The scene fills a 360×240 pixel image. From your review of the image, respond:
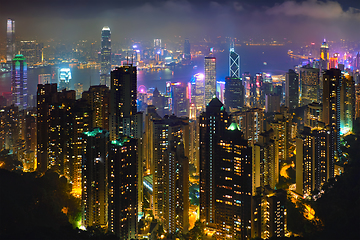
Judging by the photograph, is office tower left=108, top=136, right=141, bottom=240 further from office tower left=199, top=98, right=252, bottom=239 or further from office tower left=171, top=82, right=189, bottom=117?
office tower left=171, top=82, right=189, bottom=117

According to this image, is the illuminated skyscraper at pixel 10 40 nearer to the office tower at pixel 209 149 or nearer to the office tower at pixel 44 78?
the office tower at pixel 44 78

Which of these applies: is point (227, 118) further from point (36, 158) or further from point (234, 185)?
point (36, 158)

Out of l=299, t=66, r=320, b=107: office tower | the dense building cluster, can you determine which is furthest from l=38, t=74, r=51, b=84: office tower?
l=299, t=66, r=320, b=107: office tower

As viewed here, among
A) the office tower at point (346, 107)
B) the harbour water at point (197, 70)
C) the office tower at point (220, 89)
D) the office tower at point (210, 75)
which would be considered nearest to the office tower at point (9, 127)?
the harbour water at point (197, 70)

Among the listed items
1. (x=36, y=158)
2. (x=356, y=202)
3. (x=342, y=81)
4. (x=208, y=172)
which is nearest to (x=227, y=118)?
(x=208, y=172)

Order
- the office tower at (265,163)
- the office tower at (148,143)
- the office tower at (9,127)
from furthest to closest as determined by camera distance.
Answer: the office tower at (9,127) < the office tower at (148,143) < the office tower at (265,163)

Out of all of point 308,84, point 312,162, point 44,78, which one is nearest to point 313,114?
point 312,162
